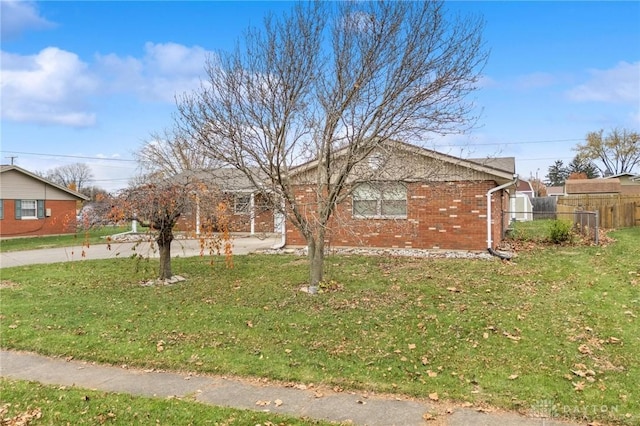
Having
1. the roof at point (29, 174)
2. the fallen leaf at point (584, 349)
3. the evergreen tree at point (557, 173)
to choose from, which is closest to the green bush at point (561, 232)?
the fallen leaf at point (584, 349)

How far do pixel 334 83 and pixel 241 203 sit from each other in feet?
9.93

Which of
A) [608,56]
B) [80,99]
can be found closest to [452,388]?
[608,56]

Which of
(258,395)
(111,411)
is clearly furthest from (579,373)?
(111,411)

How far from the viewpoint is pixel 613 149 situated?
50562 millimetres

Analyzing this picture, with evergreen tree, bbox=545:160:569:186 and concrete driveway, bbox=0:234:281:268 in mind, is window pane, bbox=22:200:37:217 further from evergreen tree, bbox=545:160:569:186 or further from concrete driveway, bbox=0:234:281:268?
evergreen tree, bbox=545:160:569:186

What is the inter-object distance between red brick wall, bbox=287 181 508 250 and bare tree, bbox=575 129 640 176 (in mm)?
47392

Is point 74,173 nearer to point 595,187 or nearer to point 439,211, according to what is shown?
point 439,211

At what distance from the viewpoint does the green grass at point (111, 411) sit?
3.44 metres

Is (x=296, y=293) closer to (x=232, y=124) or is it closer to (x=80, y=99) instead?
(x=232, y=124)

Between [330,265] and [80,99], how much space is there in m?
13.1

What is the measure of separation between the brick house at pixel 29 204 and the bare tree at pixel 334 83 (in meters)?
17.9

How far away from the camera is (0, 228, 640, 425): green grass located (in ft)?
13.6

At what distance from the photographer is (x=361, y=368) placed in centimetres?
450

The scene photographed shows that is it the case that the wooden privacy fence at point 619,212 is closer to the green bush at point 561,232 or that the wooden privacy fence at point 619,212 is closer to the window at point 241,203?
the green bush at point 561,232
